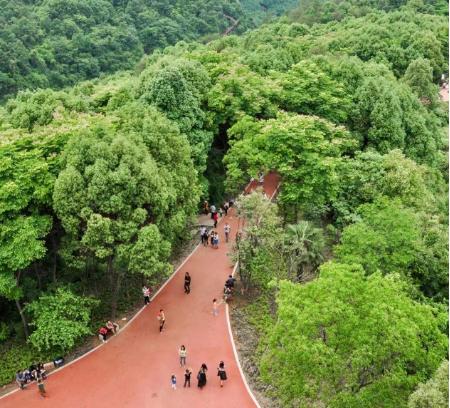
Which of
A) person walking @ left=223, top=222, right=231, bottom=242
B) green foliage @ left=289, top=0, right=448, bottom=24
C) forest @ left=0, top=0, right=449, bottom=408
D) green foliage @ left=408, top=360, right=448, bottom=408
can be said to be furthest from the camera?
green foliage @ left=289, top=0, right=448, bottom=24

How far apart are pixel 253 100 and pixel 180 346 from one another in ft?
59.1

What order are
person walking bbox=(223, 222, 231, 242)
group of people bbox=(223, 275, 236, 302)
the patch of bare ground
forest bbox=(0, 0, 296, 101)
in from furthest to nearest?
forest bbox=(0, 0, 296, 101) < person walking bbox=(223, 222, 231, 242) < group of people bbox=(223, 275, 236, 302) < the patch of bare ground

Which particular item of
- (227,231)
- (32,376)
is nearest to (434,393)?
(32,376)

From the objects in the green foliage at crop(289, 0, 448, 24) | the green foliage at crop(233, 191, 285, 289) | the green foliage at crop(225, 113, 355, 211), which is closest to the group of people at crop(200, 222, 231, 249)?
the green foliage at crop(225, 113, 355, 211)

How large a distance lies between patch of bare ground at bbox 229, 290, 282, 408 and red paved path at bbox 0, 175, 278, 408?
0.40 m

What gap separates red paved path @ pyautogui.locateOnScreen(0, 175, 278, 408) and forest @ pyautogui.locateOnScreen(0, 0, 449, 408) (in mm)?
1374

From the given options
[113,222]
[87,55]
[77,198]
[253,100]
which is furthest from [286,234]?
[87,55]

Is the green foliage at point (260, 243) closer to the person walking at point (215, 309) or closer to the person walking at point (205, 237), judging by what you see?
the person walking at point (215, 309)

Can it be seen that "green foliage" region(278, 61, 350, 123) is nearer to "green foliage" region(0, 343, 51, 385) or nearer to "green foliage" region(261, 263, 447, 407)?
"green foliage" region(261, 263, 447, 407)

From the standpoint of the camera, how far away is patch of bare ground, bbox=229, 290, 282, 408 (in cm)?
2106

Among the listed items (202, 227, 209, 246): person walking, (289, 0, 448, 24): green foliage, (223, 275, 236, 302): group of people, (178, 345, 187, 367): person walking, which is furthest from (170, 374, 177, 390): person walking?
(289, 0, 448, 24): green foliage

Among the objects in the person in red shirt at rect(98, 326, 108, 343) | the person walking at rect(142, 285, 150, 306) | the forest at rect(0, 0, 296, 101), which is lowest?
the person in red shirt at rect(98, 326, 108, 343)

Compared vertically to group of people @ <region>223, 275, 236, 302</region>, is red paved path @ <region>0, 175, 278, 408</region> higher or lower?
lower

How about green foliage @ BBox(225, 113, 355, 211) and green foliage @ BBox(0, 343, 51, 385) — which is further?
green foliage @ BBox(225, 113, 355, 211)
